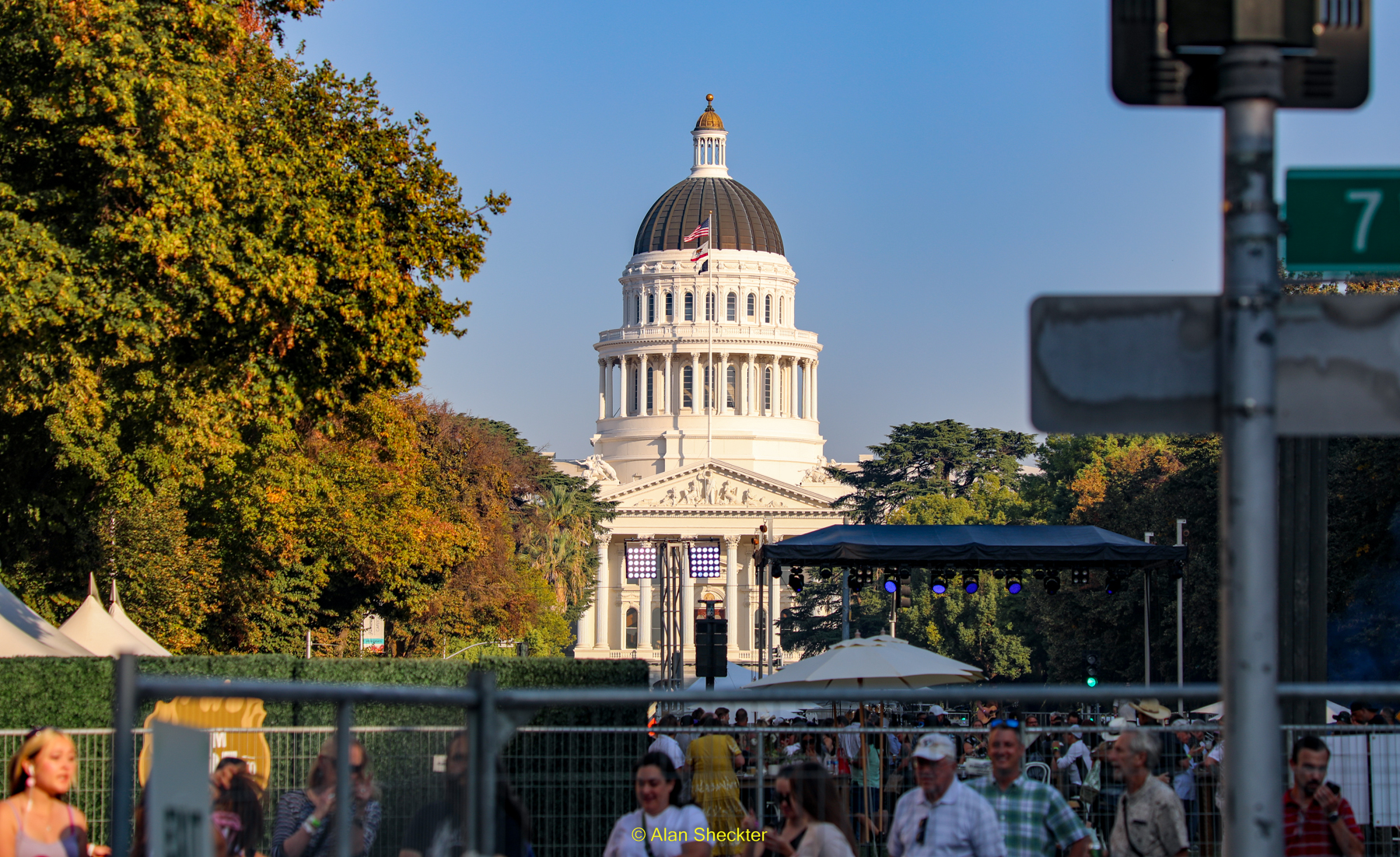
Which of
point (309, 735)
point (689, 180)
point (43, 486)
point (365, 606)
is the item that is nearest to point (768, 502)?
point (689, 180)

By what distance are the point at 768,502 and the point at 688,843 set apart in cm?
11658

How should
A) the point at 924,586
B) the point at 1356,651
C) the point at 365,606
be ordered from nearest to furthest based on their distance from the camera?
the point at 1356,651 → the point at 365,606 → the point at 924,586

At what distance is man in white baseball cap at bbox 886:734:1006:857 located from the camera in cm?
680

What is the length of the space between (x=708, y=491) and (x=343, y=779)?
120411 mm

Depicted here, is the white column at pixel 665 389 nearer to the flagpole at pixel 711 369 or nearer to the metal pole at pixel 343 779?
the flagpole at pixel 711 369

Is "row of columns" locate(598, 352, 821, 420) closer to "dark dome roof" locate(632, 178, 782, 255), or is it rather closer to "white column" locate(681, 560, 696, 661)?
"dark dome roof" locate(632, 178, 782, 255)

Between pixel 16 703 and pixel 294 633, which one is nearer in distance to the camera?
pixel 16 703

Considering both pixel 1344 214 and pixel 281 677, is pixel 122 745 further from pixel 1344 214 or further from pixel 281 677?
pixel 281 677

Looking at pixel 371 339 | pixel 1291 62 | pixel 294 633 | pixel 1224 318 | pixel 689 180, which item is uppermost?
pixel 689 180

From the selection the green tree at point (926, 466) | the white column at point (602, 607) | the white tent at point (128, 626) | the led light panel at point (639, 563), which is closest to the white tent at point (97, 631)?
the white tent at point (128, 626)

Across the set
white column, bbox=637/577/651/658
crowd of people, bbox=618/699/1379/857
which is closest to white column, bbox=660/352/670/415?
white column, bbox=637/577/651/658

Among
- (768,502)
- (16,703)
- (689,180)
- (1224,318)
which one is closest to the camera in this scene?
(1224,318)

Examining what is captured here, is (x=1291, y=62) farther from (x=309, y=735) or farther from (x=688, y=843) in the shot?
(x=309, y=735)

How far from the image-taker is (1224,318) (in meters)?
3.90
